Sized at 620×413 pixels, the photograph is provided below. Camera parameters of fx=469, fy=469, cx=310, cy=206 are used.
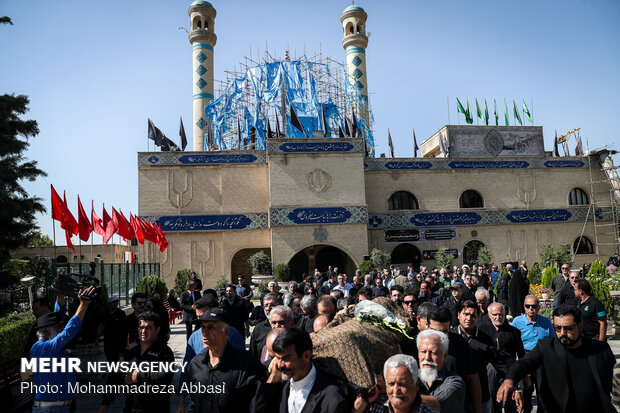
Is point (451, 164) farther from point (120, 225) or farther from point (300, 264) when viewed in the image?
point (120, 225)

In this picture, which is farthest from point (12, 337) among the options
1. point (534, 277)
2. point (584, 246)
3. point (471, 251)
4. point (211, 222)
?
point (584, 246)

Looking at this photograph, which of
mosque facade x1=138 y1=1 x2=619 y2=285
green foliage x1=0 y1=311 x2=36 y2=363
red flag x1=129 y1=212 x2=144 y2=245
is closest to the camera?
green foliage x1=0 y1=311 x2=36 y2=363

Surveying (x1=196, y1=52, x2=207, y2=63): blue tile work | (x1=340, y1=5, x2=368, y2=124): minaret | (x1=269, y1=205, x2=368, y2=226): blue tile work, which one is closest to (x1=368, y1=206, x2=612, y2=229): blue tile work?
(x1=269, y1=205, x2=368, y2=226): blue tile work

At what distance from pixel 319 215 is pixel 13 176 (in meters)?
16.0

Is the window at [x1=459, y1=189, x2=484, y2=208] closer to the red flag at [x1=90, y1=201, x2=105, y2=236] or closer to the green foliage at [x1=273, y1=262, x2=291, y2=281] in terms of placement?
the green foliage at [x1=273, y1=262, x2=291, y2=281]

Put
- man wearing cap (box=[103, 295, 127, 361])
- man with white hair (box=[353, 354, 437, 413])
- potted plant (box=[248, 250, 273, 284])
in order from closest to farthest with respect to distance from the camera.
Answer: man with white hair (box=[353, 354, 437, 413]) → man wearing cap (box=[103, 295, 127, 361]) → potted plant (box=[248, 250, 273, 284])

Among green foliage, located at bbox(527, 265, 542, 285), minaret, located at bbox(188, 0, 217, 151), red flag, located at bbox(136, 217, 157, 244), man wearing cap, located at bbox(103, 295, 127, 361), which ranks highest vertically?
minaret, located at bbox(188, 0, 217, 151)

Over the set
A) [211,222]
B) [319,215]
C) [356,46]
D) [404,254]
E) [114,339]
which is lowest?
[114,339]

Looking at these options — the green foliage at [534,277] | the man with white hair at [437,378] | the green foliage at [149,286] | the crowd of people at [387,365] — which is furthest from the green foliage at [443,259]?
the man with white hair at [437,378]

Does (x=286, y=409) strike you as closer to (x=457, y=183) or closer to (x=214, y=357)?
(x=214, y=357)

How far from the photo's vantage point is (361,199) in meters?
24.9

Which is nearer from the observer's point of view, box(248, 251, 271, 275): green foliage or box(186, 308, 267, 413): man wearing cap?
box(186, 308, 267, 413): man wearing cap

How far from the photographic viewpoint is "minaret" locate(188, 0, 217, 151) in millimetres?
30156

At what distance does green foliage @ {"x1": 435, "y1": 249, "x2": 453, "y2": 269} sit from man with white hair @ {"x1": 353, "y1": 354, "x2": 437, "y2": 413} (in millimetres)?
23213
